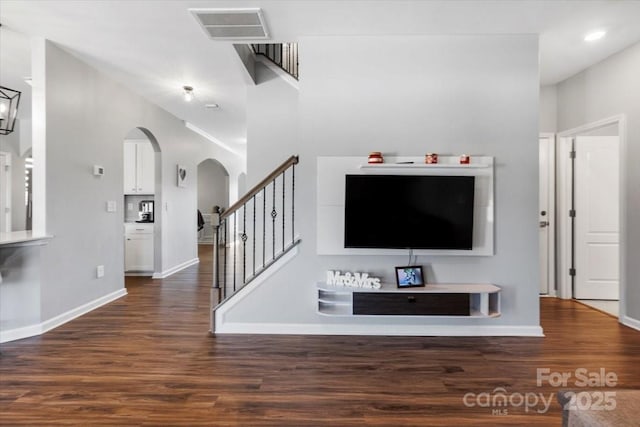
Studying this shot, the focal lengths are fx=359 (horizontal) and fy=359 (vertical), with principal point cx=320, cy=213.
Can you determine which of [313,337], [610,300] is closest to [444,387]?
[313,337]

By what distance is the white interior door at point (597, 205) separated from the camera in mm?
4605

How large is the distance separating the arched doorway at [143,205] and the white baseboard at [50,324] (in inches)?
71.0

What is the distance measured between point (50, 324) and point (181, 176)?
3.75 meters

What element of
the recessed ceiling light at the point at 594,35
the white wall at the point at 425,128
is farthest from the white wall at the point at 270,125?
the recessed ceiling light at the point at 594,35

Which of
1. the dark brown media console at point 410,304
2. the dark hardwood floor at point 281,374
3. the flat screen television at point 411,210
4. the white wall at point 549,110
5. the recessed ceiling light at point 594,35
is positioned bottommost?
the dark hardwood floor at point 281,374

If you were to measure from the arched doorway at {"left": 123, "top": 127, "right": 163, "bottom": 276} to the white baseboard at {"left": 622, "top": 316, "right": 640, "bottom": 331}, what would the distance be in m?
6.34

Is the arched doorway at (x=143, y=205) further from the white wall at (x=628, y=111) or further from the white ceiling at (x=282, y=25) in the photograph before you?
the white wall at (x=628, y=111)

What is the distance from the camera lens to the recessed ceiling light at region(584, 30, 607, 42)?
334 centimetres

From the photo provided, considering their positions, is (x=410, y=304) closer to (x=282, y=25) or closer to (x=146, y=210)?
(x=282, y=25)

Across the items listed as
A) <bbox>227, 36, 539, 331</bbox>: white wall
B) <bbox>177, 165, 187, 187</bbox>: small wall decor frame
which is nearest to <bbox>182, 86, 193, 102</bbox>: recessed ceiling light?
<bbox>177, 165, 187, 187</bbox>: small wall decor frame

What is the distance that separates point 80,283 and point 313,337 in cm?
272

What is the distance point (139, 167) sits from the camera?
6457 mm

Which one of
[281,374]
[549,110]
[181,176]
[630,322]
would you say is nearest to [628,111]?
[549,110]

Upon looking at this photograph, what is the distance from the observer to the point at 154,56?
12.8 ft
